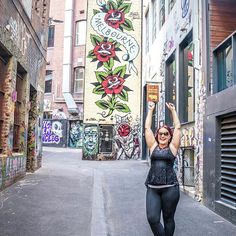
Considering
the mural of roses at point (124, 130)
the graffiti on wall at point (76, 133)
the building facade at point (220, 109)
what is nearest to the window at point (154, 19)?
the mural of roses at point (124, 130)

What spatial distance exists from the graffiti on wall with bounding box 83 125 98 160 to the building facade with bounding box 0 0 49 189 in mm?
7132

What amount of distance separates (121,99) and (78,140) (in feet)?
35.8

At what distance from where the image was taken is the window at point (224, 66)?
7.95m

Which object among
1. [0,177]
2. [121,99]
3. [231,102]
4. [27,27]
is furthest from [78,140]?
[231,102]

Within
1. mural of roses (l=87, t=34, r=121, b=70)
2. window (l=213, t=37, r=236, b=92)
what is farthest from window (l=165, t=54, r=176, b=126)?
mural of roses (l=87, t=34, r=121, b=70)

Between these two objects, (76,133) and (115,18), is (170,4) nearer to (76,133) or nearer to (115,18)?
(115,18)

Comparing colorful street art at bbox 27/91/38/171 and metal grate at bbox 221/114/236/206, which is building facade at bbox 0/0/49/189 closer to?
colorful street art at bbox 27/91/38/171

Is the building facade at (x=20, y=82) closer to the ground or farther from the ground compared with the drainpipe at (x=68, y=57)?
closer to the ground

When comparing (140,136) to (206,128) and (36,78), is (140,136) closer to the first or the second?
(36,78)

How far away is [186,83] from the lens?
1145cm

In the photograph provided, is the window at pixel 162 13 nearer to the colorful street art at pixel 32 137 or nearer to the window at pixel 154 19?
the window at pixel 154 19

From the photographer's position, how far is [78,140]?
1287 inches

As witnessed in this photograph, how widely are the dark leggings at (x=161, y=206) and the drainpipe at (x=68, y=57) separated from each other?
27.0 meters

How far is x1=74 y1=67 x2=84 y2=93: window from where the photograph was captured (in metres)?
32.2
